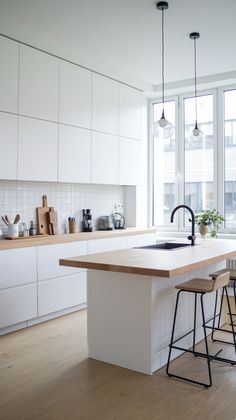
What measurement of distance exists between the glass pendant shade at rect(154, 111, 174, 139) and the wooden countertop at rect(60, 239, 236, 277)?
104cm

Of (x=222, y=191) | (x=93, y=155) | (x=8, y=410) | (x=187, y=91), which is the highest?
(x=187, y=91)

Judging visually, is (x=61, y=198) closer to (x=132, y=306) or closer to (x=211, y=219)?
(x=211, y=219)

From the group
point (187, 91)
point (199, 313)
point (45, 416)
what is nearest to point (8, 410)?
point (45, 416)

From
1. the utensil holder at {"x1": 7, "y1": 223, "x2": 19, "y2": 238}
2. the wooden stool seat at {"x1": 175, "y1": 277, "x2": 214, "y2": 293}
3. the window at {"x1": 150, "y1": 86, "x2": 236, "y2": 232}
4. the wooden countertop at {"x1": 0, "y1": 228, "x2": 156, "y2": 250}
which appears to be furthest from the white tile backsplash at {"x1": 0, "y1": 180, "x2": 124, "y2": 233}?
the wooden stool seat at {"x1": 175, "y1": 277, "x2": 214, "y2": 293}

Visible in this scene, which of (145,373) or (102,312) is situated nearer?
(145,373)

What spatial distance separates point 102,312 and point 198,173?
3551mm

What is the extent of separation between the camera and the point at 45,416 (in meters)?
2.41

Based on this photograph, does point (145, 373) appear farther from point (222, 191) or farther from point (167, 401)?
point (222, 191)

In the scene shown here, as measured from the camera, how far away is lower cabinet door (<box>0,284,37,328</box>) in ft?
12.6

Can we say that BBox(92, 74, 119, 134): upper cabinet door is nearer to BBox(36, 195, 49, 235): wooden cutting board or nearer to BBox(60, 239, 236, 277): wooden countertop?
BBox(36, 195, 49, 235): wooden cutting board

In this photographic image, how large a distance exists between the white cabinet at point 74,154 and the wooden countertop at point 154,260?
1717 millimetres

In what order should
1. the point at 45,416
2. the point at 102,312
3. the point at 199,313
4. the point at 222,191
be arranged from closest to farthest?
1. the point at 45,416
2. the point at 102,312
3. the point at 199,313
4. the point at 222,191

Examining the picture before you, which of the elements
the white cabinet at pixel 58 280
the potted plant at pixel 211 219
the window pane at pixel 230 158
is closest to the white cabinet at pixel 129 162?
the potted plant at pixel 211 219

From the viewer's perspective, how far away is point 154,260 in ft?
9.72
